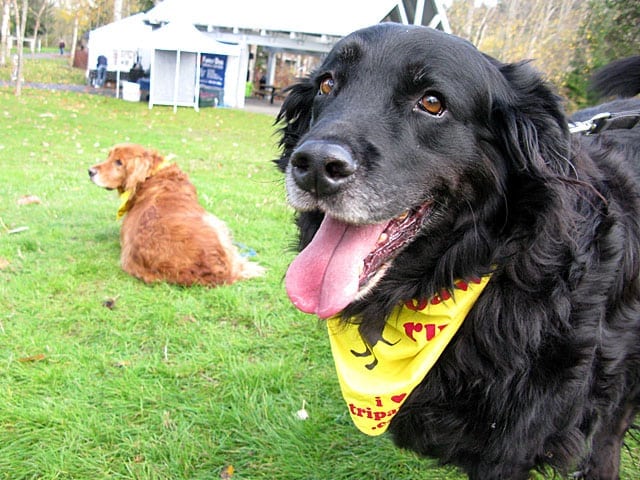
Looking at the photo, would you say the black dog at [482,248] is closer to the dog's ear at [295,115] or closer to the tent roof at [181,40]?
the dog's ear at [295,115]

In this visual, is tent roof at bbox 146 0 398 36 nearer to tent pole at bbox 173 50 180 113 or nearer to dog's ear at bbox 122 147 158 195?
tent pole at bbox 173 50 180 113

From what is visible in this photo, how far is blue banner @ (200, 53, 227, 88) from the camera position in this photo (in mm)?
23000

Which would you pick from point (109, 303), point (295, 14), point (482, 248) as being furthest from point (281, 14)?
point (482, 248)

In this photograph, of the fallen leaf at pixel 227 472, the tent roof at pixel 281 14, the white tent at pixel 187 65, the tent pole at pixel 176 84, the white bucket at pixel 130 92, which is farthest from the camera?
the tent roof at pixel 281 14

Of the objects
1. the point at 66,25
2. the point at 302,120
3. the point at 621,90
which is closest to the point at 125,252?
the point at 302,120

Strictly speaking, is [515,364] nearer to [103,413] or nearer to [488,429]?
[488,429]

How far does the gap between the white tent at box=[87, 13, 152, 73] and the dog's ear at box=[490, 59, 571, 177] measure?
2541 centimetres

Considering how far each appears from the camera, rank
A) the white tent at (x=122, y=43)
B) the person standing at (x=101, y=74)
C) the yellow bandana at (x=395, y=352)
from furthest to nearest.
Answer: the person standing at (x=101, y=74) → the white tent at (x=122, y=43) → the yellow bandana at (x=395, y=352)

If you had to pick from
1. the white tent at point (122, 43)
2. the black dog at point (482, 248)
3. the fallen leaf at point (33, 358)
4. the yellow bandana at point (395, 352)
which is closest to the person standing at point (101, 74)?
the white tent at point (122, 43)

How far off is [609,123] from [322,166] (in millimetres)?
1731

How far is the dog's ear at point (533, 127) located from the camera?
76.8 inches

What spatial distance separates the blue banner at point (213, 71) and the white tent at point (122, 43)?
12.7 feet

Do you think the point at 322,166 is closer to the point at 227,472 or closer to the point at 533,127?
the point at 533,127

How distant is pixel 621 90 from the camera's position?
10.8ft
